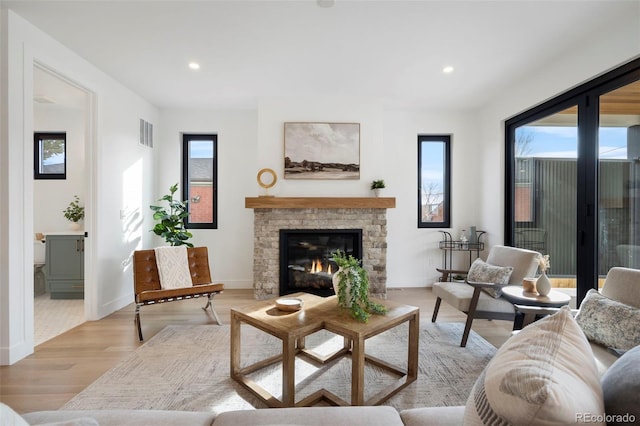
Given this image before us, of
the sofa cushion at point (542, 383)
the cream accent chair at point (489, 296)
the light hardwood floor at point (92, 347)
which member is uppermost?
the sofa cushion at point (542, 383)

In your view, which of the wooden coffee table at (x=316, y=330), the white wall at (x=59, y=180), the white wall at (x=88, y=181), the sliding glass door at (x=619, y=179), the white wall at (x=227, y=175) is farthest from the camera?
the white wall at (x=227, y=175)

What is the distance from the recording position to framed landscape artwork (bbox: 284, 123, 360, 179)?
4203 mm

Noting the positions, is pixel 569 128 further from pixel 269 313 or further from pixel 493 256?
pixel 269 313

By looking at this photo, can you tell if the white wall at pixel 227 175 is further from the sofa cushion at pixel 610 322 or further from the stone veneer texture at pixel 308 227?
the sofa cushion at pixel 610 322

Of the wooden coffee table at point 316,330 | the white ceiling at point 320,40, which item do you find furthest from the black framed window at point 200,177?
the wooden coffee table at point 316,330

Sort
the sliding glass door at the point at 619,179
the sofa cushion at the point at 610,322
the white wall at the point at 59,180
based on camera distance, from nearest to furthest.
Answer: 1. the sofa cushion at the point at 610,322
2. the sliding glass door at the point at 619,179
3. the white wall at the point at 59,180

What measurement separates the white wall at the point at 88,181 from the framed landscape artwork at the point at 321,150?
2.02 m

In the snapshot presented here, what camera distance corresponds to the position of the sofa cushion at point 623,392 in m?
0.66

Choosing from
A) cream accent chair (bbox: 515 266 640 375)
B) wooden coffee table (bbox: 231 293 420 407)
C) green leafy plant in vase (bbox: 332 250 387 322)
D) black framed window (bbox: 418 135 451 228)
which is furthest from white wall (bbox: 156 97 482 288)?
cream accent chair (bbox: 515 266 640 375)

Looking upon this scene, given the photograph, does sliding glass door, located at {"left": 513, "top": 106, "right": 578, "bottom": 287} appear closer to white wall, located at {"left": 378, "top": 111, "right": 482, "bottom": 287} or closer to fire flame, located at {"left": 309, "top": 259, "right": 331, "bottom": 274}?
white wall, located at {"left": 378, "top": 111, "right": 482, "bottom": 287}

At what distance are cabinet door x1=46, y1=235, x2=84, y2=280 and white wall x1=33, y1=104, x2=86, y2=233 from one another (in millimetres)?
693

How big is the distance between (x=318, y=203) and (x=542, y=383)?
141 inches

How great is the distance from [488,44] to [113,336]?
14.5 feet

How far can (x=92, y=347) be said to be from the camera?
271 cm
